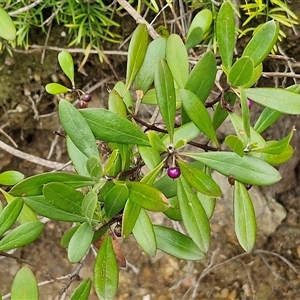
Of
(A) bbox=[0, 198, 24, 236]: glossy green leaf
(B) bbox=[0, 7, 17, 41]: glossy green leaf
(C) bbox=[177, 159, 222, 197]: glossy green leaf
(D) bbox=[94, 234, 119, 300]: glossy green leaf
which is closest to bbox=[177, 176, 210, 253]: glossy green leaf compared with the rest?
(C) bbox=[177, 159, 222, 197]: glossy green leaf

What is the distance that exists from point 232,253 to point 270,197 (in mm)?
219

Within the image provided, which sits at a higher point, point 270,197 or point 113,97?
point 113,97

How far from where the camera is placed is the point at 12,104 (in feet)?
4.83

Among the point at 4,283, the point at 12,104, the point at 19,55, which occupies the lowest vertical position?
the point at 4,283

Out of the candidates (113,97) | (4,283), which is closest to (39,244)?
(4,283)

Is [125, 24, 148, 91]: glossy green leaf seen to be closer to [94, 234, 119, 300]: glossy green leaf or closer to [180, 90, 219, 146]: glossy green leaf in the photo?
[180, 90, 219, 146]: glossy green leaf

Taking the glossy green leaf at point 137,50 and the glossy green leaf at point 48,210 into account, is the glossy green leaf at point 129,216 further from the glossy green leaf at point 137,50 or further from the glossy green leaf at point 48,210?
the glossy green leaf at point 137,50

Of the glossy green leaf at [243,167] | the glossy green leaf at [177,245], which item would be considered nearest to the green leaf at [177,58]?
the glossy green leaf at [243,167]

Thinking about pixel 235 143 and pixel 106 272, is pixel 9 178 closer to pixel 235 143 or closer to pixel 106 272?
pixel 106 272

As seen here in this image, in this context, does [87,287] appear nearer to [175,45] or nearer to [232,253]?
[175,45]

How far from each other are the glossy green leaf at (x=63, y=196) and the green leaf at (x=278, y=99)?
1.01 ft

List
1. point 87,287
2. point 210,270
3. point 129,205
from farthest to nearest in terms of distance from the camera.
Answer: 1. point 210,270
2. point 87,287
3. point 129,205

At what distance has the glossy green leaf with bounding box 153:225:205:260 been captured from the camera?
873 mm

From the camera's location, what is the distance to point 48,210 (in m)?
0.82
